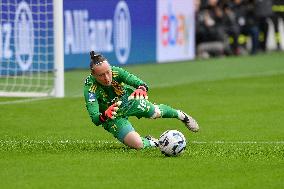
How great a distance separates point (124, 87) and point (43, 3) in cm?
795

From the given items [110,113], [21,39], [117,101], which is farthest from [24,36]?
[110,113]

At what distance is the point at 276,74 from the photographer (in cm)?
2514

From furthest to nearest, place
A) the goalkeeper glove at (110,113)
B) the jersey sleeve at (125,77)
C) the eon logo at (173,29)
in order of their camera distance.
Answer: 1. the eon logo at (173,29)
2. the jersey sleeve at (125,77)
3. the goalkeeper glove at (110,113)

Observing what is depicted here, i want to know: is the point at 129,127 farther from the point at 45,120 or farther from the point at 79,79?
the point at 79,79

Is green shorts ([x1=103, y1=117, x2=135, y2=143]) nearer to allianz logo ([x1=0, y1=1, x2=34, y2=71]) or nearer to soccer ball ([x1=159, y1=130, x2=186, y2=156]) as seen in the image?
soccer ball ([x1=159, y1=130, x2=186, y2=156])

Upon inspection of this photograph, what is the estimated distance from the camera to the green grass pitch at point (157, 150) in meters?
10.4

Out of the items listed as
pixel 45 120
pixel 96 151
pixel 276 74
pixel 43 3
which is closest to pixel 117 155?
pixel 96 151

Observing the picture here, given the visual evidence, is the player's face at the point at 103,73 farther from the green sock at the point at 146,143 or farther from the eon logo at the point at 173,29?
the eon logo at the point at 173,29

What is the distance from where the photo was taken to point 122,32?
2598 cm

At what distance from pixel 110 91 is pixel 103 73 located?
1.64 feet

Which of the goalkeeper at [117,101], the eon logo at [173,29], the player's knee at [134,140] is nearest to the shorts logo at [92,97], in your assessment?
the goalkeeper at [117,101]

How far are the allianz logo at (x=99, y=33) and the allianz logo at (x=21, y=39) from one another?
9.38ft

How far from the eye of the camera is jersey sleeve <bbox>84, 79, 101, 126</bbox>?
1223cm

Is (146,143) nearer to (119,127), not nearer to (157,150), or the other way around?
(157,150)
